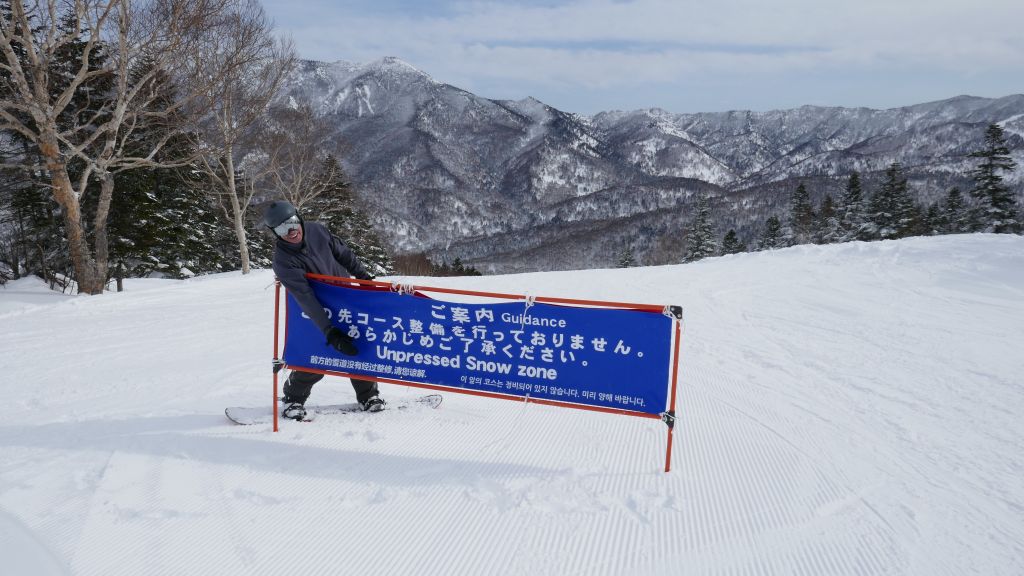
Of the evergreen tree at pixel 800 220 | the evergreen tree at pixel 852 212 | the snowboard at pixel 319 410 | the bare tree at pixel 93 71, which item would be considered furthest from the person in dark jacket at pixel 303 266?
the evergreen tree at pixel 800 220

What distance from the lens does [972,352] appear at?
6293mm

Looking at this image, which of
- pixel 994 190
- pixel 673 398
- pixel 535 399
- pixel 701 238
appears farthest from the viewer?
pixel 701 238

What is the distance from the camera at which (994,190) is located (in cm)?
3108

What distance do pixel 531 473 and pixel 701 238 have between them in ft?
145

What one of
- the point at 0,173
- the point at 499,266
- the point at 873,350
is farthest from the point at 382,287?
the point at 499,266

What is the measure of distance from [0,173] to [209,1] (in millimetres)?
11750

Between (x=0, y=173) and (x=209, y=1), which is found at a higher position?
(x=209, y=1)

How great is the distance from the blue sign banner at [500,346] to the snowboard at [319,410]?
57cm

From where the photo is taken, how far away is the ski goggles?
3777 millimetres

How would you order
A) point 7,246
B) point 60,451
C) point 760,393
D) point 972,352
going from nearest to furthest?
point 60,451 → point 760,393 → point 972,352 → point 7,246

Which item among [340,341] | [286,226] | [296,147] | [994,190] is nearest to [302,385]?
[340,341]

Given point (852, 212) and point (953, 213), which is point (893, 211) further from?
point (953, 213)

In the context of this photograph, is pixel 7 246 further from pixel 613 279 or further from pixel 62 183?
pixel 613 279

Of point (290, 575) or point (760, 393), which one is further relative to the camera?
point (760, 393)
